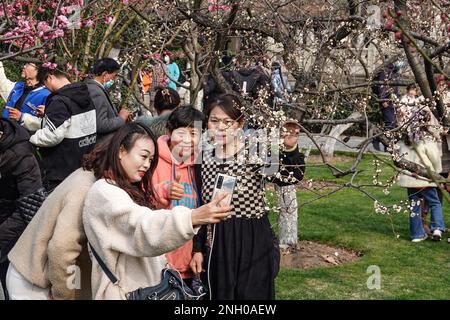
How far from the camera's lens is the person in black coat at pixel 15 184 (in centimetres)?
539

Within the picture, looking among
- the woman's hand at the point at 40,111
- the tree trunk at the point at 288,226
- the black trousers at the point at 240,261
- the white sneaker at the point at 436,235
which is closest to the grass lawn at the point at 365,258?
the white sneaker at the point at 436,235

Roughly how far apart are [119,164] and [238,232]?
124cm

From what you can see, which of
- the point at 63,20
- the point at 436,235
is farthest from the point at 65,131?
the point at 436,235

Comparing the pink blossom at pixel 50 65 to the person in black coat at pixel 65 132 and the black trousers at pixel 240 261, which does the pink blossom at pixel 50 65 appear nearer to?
the person in black coat at pixel 65 132

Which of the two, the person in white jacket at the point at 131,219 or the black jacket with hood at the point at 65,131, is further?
the black jacket with hood at the point at 65,131

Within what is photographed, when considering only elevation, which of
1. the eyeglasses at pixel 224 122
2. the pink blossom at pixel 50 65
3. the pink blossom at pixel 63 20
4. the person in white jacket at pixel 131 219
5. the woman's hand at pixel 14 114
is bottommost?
the person in white jacket at pixel 131 219

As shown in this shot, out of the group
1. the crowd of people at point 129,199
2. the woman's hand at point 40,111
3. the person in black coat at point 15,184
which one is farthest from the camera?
the woman's hand at point 40,111

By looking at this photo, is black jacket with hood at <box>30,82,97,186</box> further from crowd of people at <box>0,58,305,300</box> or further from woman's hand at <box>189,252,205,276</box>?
woman's hand at <box>189,252,205,276</box>

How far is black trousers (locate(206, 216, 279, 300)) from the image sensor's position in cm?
496

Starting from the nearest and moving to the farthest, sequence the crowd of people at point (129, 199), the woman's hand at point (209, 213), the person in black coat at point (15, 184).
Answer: the woman's hand at point (209, 213) → the crowd of people at point (129, 199) → the person in black coat at point (15, 184)

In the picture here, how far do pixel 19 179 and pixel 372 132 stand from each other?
2394 mm

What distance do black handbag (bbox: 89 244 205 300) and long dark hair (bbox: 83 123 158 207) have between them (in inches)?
13.0

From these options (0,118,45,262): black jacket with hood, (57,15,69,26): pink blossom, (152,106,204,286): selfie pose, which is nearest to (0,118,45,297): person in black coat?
(0,118,45,262): black jacket with hood

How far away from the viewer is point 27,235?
411 cm
